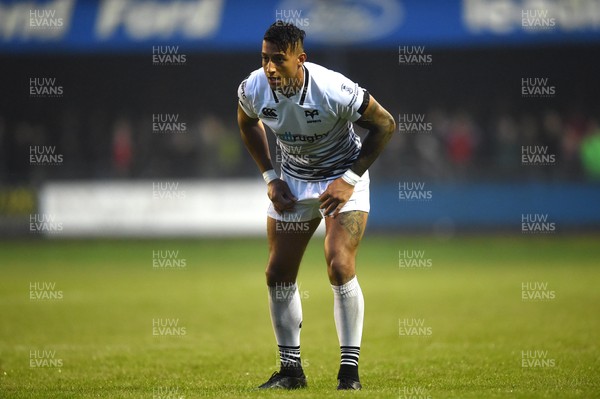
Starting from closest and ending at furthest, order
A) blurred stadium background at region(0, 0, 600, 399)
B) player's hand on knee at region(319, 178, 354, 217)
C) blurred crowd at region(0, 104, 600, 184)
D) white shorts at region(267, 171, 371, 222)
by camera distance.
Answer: player's hand on knee at region(319, 178, 354, 217) → white shorts at region(267, 171, 371, 222) → blurred stadium background at region(0, 0, 600, 399) → blurred crowd at region(0, 104, 600, 184)

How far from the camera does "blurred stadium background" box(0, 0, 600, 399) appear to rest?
9812mm

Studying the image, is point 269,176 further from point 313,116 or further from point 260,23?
point 260,23

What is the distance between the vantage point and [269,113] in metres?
7.65

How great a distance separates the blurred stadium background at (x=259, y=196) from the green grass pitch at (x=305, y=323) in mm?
63

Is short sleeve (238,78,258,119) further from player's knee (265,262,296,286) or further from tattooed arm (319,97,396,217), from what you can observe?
player's knee (265,262,296,286)

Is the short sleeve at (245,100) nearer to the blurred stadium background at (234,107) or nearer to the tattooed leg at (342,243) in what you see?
the tattooed leg at (342,243)

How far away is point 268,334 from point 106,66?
2292 centimetres

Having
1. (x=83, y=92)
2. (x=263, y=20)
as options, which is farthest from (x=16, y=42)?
(x=263, y=20)

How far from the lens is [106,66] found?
108ft

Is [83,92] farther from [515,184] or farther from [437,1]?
[515,184]

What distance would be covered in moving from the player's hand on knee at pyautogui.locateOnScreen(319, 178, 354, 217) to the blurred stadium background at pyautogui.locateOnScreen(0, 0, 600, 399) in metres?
1.40

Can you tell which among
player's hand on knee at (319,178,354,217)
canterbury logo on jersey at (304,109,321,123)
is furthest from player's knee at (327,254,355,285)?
canterbury logo on jersey at (304,109,321,123)

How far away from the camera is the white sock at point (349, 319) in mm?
7457

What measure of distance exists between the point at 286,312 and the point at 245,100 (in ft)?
5.70
